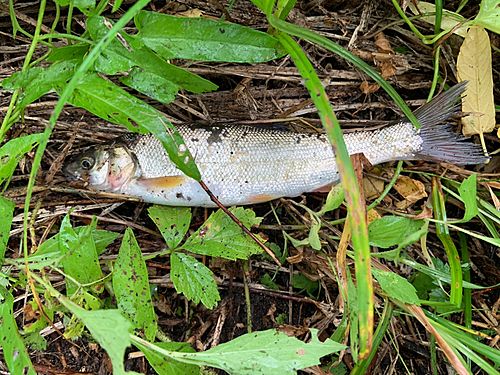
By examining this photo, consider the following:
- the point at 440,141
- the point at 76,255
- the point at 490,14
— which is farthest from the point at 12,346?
the point at 490,14

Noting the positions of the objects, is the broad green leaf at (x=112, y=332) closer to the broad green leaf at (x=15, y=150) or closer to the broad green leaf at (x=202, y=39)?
the broad green leaf at (x=15, y=150)

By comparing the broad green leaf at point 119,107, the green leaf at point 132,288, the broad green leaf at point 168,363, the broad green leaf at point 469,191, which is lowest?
the broad green leaf at point 168,363

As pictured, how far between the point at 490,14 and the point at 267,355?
1.85 m

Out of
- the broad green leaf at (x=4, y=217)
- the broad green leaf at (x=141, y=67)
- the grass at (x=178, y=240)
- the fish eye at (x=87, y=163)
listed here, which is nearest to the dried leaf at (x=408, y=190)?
the grass at (x=178, y=240)

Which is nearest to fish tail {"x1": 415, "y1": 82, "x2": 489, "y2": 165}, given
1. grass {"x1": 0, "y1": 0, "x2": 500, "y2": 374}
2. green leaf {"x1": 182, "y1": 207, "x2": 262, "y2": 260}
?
grass {"x1": 0, "y1": 0, "x2": 500, "y2": 374}

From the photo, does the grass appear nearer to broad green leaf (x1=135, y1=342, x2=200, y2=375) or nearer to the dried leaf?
broad green leaf (x1=135, y1=342, x2=200, y2=375)

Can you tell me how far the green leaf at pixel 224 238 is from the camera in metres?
2.80

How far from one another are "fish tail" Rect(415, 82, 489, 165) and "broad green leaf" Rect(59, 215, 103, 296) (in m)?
1.70

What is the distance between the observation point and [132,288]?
2428 millimetres

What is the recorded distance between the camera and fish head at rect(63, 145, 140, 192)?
9.70 feet

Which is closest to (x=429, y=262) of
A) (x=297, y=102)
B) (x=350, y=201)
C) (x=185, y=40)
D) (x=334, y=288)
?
(x=334, y=288)

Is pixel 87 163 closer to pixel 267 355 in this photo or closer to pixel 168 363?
pixel 168 363

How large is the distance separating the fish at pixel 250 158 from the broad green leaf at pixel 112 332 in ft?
3.95

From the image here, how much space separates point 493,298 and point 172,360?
181cm
